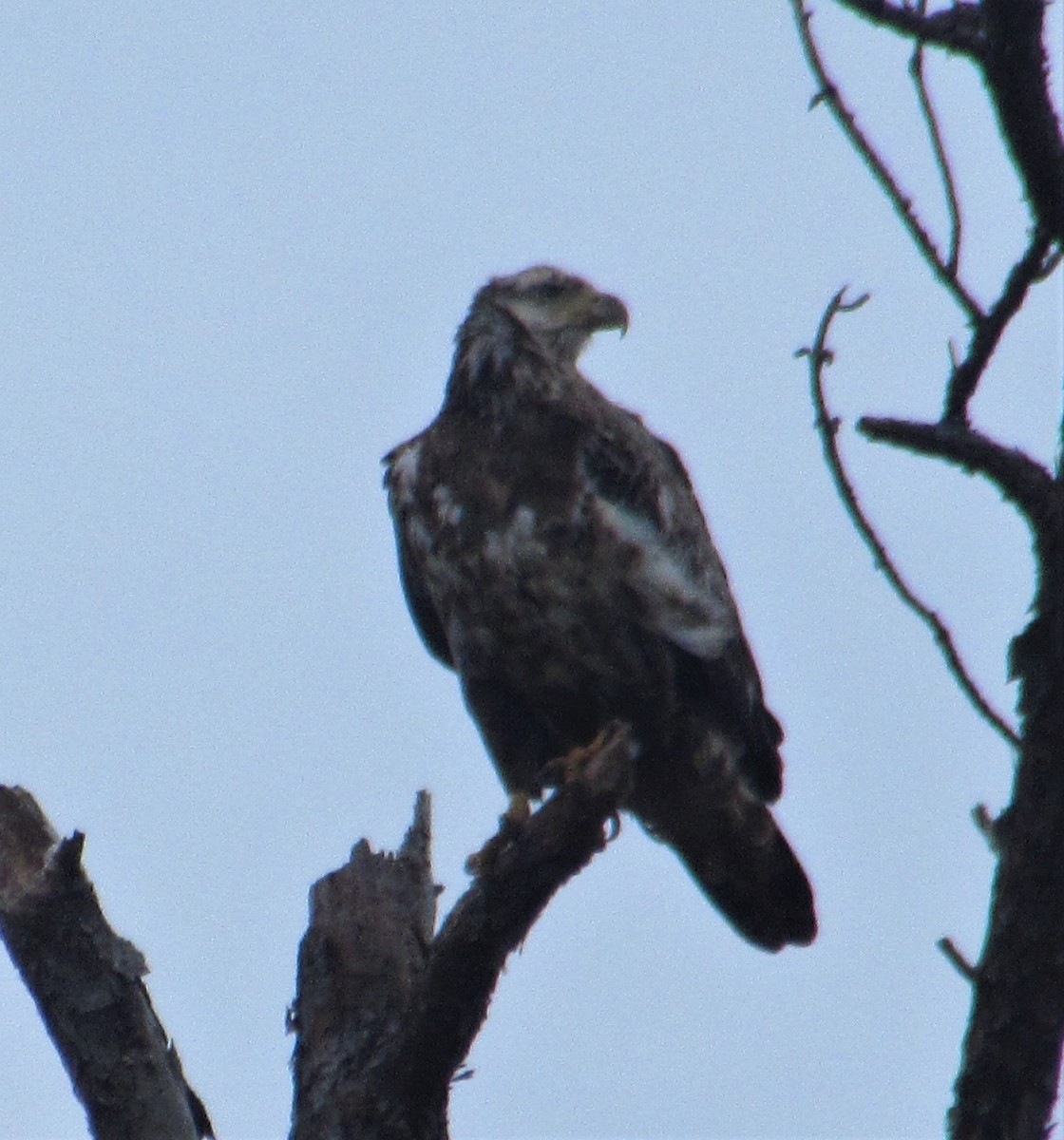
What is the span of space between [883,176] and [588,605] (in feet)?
7.66

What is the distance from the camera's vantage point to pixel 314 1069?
471 centimetres

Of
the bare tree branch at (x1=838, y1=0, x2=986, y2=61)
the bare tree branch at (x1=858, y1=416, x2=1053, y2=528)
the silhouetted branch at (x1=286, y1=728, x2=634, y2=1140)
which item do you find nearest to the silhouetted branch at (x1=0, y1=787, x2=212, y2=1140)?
the silhouetted branch at (x1=286, y1=728, x2=634, y2=1140)

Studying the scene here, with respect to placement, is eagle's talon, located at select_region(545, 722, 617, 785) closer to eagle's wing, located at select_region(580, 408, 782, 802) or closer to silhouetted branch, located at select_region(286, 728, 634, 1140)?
silhouetted branch, located at select_region(286, 728, 634, 1140)

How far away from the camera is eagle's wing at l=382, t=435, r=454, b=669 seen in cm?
604

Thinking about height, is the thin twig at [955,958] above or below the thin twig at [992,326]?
below

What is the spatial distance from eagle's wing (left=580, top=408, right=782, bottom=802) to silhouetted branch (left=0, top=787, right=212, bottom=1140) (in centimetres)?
204

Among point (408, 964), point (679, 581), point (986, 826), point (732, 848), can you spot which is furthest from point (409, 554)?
point (986, 826)

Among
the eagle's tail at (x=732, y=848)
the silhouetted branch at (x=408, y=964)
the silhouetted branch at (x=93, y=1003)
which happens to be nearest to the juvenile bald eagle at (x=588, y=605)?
the eagle's tail at (x=732, y=848)

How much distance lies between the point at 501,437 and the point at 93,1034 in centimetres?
240

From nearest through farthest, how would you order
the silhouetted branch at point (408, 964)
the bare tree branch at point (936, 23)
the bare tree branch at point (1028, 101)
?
the bare tree branch at point (1028, 101) < the bare tree branch at point (936, 23) < the silhouetted branch at point (408, 964)

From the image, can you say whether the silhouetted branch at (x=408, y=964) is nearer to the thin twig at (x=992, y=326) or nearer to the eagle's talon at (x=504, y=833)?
the eagle's talon at (x=504, y=833)

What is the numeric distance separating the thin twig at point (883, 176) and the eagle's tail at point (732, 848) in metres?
2.73

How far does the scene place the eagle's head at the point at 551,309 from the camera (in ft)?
21.4

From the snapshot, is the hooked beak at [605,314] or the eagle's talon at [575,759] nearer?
the eagle's talon at [575,759]
